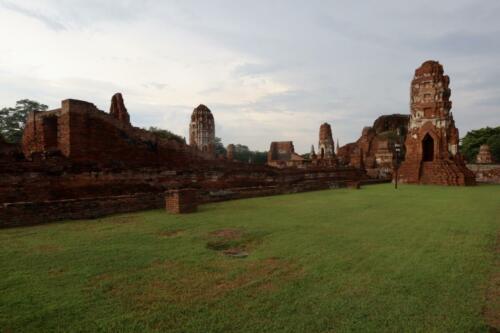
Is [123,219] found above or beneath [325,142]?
beneath

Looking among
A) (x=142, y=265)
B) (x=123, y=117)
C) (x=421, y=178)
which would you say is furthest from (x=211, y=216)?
(x=421, y=178)

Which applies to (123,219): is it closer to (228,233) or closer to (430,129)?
(228,233)

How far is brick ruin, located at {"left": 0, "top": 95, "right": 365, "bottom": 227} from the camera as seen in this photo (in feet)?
23.1

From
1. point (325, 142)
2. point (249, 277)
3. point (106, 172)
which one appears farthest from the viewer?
point (325, 142)

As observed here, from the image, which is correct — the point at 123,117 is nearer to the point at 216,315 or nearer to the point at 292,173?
the point at 292,173

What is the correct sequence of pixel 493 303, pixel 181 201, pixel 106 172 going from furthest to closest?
pixel 106 172, pixel 181 201, pixel 493 303

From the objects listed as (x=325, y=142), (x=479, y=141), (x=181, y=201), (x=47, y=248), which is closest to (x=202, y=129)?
(x=325, y=142)

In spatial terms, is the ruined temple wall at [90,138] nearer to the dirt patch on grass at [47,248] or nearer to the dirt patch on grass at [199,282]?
the dirt patch on grass at [47,248]

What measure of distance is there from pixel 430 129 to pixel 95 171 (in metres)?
20.5

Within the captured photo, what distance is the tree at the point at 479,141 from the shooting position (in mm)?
40281

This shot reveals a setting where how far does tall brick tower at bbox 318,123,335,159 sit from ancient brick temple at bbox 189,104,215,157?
45.9ft

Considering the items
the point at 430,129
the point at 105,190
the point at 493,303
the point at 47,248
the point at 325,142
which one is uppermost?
the point at 325,142

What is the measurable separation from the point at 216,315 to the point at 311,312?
0.71 meters

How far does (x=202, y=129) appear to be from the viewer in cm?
3250
